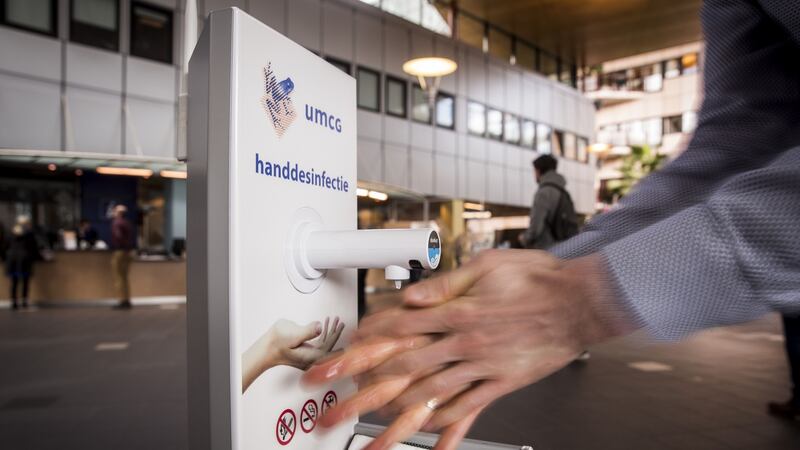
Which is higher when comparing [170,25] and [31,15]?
[170,25]

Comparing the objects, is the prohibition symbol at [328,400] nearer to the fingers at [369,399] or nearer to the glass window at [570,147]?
the fingers at [369,399]

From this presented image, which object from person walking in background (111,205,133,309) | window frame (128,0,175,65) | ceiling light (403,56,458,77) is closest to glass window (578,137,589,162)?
ceiling light (403,56,458,77)

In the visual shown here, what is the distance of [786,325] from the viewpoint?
12.9 ft

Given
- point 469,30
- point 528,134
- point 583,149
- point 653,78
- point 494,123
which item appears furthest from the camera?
point 653,78

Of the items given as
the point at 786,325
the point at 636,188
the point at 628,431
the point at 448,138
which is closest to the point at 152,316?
the point at 628,431

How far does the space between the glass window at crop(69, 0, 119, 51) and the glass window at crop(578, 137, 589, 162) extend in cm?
2015

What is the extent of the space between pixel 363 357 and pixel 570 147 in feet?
83.5

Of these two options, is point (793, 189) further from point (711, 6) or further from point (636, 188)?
point (711, 6)

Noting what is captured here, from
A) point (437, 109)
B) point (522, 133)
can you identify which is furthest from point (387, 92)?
point (522, 133)

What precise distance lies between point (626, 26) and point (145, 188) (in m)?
18.0

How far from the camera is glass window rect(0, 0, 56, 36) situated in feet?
34.0

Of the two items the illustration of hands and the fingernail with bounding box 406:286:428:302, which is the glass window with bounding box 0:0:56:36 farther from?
the fingernail with bounding box 406:286:428:302

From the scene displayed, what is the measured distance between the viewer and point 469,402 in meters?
0.71

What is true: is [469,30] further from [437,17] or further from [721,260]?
[721,260]
